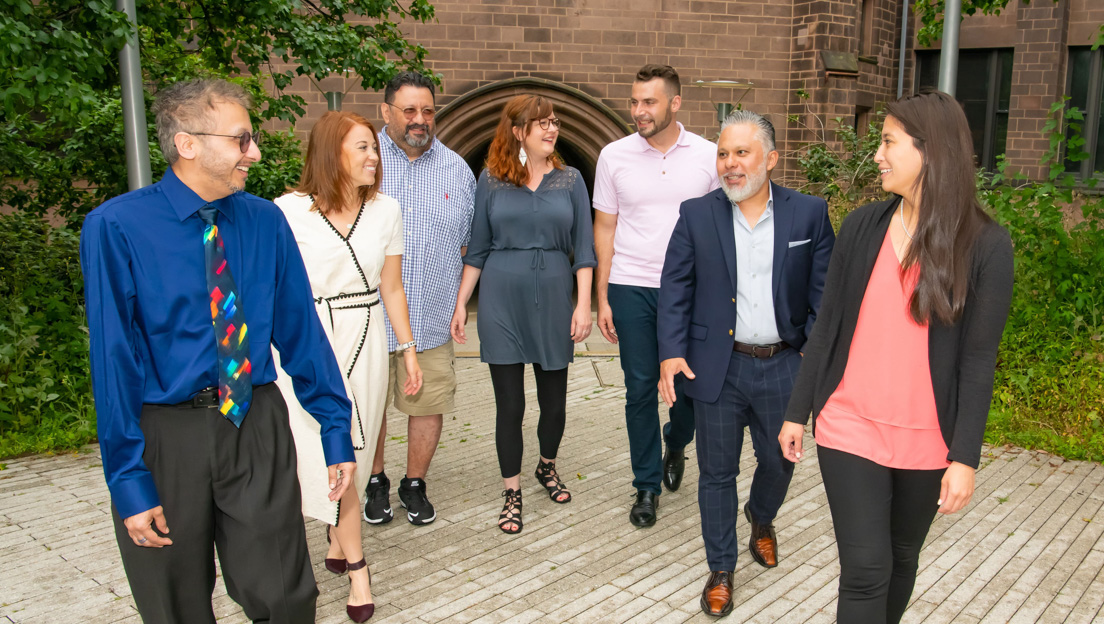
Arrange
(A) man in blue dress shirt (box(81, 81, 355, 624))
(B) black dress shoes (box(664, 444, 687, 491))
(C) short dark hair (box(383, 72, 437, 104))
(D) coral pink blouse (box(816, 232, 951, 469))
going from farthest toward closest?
(B) black dress shoes (box(664, 444, 687, 491)), (C) short dark hair (box(383, 72, 437, 104)), (D) coral pink blouse (box(816, 232, 951, 469)), (A) man in blue dress shirt (box(81, 81, 355, 624))

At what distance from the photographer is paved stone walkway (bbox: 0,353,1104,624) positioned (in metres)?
3.88

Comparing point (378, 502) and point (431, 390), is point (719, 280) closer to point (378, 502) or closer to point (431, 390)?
point (431, 390)

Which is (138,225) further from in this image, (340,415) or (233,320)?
(340,415)

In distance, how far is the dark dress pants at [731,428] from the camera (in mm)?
3871

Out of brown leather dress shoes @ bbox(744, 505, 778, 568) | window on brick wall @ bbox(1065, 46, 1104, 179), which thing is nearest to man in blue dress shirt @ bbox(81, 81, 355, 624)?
brown leather dress shoes @ bbox(744, 505, 778, 568)

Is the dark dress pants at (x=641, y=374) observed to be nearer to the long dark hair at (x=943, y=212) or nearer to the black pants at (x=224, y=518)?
the long dark hair at (x=943, y=212)

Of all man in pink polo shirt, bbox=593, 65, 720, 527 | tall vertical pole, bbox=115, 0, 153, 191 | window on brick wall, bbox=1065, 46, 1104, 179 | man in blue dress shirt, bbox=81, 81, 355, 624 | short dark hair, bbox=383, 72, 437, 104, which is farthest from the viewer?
window on brick wall, bbox=1065, 46, 1104, 179

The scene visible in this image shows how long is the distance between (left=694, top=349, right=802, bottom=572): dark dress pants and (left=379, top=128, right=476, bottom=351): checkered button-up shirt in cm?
150

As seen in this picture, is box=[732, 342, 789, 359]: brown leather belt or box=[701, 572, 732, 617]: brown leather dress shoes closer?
box=[701, 572, 732, 617]: brown leather dress shoes

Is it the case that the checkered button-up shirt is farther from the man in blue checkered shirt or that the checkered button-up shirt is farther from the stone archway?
the stone archway

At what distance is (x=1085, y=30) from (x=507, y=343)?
15634mm

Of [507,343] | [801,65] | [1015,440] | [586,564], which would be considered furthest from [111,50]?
[801,65]

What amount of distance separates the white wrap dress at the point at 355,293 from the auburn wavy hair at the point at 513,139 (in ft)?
A: 2.92

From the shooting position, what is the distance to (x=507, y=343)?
471cm
